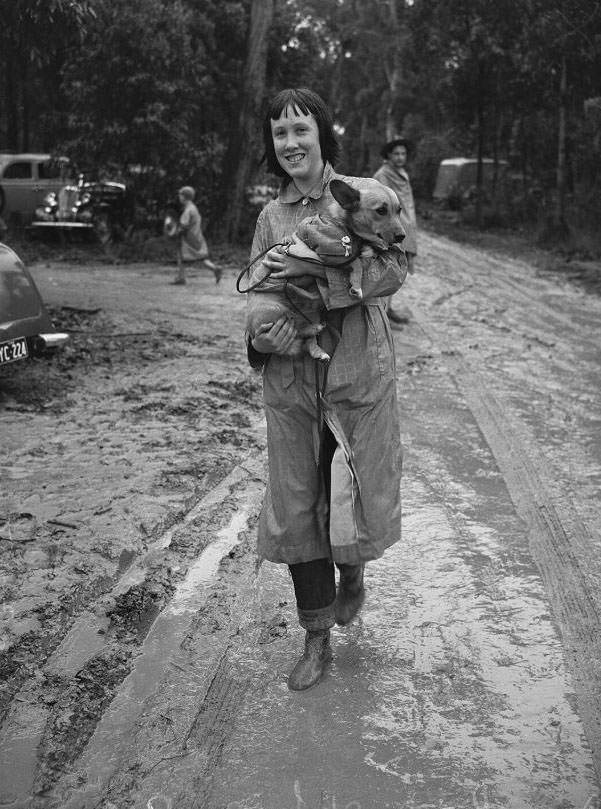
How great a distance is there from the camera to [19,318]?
709 centimetres

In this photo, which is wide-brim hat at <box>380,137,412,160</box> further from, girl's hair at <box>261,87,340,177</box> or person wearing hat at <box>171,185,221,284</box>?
girl's hair at <box>261,87,340,177</box>

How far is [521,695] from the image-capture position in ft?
10.4

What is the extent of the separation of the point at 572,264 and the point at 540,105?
9.13m

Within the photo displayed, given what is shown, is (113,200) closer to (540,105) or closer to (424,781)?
(540,105)

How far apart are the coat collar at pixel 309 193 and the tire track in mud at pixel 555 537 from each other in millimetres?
1807

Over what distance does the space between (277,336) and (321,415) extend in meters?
0.32

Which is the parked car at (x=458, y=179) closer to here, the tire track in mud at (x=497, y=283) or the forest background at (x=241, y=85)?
the forest background at (x=241, y=85)

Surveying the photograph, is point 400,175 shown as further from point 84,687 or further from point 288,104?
point 84,687

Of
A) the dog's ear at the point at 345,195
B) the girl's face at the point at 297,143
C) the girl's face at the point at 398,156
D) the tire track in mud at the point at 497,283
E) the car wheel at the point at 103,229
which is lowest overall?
the tire track in mud at the point at 497,283

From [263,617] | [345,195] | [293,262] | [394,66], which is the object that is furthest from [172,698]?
[394,66]

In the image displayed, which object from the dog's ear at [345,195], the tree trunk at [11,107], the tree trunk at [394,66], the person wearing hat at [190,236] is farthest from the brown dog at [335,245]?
the tree trunk at [394,66]

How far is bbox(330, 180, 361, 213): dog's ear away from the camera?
2.96 m

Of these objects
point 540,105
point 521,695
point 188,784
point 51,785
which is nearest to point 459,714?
point 521,695

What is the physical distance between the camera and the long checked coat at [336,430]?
123 inches
